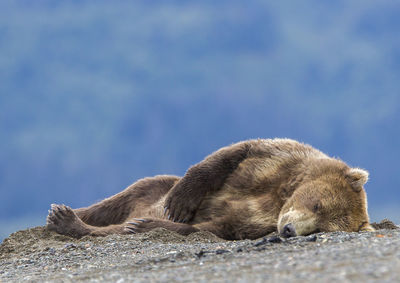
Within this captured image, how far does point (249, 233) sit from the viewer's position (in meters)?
8.84

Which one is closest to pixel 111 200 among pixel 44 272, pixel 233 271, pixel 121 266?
pixel 44 272

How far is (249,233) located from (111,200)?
3600 mm

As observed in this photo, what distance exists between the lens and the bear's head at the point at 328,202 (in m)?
7.73

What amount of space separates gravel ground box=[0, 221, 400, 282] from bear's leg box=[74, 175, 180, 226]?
1552 mm

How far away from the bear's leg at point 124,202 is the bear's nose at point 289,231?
14.5ft

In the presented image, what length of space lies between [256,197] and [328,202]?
61.3 inches

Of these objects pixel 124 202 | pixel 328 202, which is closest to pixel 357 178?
pixel 328 202

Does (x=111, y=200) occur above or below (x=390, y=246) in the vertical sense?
above

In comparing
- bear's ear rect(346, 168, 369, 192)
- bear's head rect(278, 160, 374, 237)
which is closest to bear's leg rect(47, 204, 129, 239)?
bear's head rect(278, 160, 374, 237)

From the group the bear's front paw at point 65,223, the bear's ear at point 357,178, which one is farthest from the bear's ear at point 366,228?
the bear's front paw at point 65,223

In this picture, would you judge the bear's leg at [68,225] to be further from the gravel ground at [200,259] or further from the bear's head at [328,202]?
the bear's head at [328,202]

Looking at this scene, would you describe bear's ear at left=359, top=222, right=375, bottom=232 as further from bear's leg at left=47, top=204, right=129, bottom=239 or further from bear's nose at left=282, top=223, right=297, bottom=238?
bear's leg at left=47, top=204, right=129, bottom=239

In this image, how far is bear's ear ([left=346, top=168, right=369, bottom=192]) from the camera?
834 cm

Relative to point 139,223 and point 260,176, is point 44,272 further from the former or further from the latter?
point 260,176
